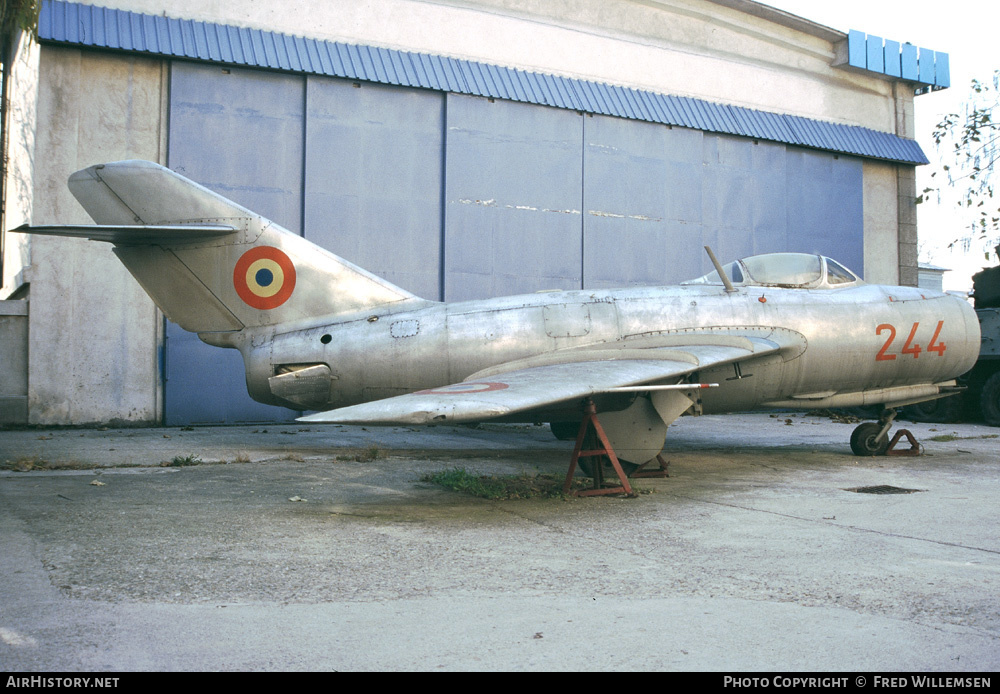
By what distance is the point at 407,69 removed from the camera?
15.3 metres

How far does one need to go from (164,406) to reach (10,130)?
726cm

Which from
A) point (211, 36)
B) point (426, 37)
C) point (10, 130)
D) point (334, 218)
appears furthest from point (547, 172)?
point (10, 130)

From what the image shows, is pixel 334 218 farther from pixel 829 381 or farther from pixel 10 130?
pixel 829 381

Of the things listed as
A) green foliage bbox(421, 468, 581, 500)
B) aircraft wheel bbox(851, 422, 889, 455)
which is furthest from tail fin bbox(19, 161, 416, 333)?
aircraft wheel bbox(851, 422, 889, 455)

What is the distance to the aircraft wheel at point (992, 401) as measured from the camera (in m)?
14.8

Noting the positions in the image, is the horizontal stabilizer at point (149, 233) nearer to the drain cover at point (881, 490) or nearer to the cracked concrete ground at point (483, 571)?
the cracked concrete ground at point (483, 571)

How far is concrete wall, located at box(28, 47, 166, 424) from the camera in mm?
13133

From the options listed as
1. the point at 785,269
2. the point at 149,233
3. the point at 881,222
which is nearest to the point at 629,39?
the point at 881,222

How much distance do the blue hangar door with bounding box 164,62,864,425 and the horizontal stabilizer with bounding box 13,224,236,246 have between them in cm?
578

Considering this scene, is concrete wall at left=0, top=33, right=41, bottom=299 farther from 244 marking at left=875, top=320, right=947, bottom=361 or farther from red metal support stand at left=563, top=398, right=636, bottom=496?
244 marking at left=875, top=320, right=947, bottom=361

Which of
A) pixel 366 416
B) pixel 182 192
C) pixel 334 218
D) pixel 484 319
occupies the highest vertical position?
pixel 334 218

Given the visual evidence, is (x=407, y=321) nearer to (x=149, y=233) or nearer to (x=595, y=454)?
(x=595, y=454)

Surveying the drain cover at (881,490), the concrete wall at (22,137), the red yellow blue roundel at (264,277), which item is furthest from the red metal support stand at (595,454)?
the concrete wall at (22,137)

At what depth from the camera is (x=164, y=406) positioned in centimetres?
1370
